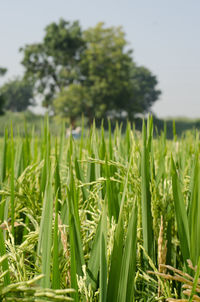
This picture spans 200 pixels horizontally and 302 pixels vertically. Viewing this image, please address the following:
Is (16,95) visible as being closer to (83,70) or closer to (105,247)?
(83,70)

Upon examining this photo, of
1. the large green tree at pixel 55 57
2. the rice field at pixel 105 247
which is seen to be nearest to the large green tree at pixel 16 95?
the large green tree at pixel 55 57

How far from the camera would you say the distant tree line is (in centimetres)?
3678

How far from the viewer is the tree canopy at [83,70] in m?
36.8

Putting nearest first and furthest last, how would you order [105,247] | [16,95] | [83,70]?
[105,247] → [83,70] → [16,95]

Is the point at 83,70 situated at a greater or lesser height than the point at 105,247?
greater

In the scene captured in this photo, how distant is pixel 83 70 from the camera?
37969mm

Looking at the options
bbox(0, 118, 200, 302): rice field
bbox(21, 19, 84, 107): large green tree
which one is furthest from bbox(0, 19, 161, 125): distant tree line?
bbox(0, 118, 200, 302): rice field

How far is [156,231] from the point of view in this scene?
868 mm

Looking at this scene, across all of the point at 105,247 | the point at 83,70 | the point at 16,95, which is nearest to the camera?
the point at 105,247

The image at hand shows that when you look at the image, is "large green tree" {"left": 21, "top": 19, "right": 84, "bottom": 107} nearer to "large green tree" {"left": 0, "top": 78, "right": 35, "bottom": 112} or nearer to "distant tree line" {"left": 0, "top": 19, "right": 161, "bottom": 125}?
"distant tree line" {"left": 0, "top": 19, "right": 161, "bottom": 125}

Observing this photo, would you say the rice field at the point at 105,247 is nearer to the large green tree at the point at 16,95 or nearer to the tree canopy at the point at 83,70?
the tree canopy at the point at 83,70

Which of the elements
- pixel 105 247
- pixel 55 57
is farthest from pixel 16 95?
pixel 105 247

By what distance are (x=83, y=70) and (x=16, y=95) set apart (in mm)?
29151

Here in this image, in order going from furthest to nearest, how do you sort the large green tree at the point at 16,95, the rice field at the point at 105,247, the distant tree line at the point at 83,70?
the large green tree at the point at 16,95 → the distant tree line at the point at 83,70 → the rice field at the point at 105,247
